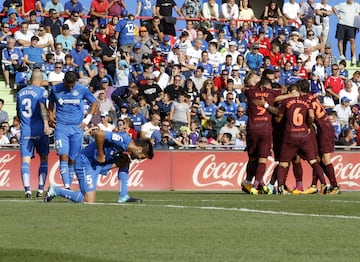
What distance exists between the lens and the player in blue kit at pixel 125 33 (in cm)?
3111

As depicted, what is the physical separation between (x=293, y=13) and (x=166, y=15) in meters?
4.13

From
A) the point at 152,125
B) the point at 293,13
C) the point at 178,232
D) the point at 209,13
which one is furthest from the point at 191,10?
the point at 178,232

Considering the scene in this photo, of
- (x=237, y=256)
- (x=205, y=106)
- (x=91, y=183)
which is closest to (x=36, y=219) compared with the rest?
(x=91, y=183)

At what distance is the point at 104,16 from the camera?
31.9m

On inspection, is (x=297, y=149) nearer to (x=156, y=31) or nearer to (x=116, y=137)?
(x=116, y=137)

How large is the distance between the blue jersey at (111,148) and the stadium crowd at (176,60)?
923cm

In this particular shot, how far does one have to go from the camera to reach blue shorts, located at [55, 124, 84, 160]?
19.7m

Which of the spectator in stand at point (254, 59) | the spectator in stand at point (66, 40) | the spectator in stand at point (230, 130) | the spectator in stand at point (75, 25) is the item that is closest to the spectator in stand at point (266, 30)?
the spectator in stand at point (254, 59)

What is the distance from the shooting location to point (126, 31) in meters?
31.1

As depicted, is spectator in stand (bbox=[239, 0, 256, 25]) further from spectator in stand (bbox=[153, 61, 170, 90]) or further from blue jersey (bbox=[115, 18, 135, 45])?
spectator in stand (bbox=[153, 61, 170, 90])

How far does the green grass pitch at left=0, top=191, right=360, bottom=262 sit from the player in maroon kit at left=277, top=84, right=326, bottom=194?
4.02 meters

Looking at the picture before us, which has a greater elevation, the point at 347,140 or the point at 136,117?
the point at 136,117

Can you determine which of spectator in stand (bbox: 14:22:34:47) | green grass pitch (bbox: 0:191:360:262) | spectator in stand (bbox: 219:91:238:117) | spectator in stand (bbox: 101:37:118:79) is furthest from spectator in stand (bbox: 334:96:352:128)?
green grass pitch (bbox: 0:191:360:262)

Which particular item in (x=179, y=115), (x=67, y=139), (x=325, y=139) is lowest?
(x=179, y=115)
